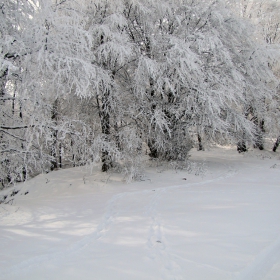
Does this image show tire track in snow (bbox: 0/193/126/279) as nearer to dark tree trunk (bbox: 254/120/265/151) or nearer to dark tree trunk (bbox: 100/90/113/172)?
dark tree trunk (bbox: 100/90/113/172)

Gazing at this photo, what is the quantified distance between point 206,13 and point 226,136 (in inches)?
218

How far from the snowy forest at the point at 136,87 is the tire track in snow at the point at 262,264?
529 cm

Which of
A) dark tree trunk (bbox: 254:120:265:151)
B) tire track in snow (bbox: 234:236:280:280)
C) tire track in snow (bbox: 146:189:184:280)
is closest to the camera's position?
tire track in snow (bbox: 234:236:280:280)

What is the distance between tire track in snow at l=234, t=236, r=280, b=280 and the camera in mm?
2556

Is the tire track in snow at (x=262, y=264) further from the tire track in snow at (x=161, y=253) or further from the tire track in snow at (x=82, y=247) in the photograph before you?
the tire track in snow at (x=82, y=247)

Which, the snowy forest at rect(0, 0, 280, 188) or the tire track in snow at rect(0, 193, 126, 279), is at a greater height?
the snowy forest at rect(0, 0, 280, 188)

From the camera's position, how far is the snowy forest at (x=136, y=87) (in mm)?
6945

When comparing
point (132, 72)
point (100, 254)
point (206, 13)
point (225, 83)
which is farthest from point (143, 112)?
point (100, 254)

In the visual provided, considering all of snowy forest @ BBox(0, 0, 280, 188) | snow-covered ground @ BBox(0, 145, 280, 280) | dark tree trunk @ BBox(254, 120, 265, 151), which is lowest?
snow-covered ground @ BBox(0, 145, 280, 280)

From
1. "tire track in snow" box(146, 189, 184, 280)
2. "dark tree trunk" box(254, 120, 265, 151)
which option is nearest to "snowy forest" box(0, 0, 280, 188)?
"dark tree trunk" box(254, 120, 265, 151)

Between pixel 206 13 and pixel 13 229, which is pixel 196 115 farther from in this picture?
pixel 13 229

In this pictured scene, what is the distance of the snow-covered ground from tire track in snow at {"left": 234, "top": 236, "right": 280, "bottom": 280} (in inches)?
0.4

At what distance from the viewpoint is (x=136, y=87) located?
9.76 m

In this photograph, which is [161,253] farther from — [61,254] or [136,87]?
[136,87]
